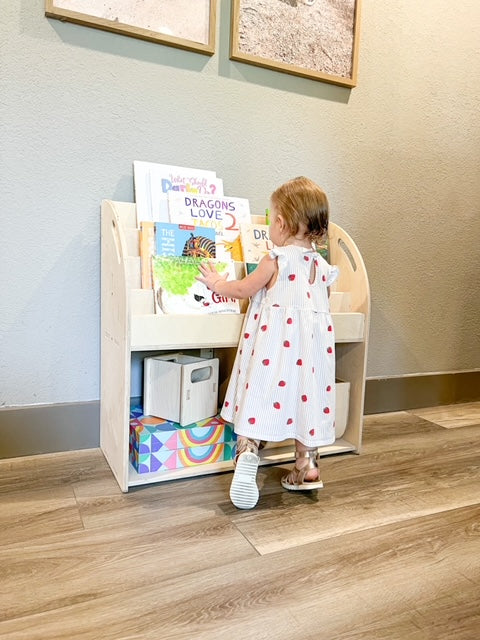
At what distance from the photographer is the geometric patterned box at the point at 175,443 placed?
3.79 ft

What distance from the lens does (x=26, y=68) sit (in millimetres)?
1217

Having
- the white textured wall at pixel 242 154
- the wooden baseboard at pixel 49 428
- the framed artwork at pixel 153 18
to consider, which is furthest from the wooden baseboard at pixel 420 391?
the framed artwork at pixel 153 18

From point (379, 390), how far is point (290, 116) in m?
1.05

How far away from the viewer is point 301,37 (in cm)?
153

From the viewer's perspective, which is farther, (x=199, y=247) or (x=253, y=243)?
(x=253, y=243)

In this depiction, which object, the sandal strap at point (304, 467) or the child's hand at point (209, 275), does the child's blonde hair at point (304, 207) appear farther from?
the sandal strap at point (304, 467)

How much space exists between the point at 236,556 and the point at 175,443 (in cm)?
37

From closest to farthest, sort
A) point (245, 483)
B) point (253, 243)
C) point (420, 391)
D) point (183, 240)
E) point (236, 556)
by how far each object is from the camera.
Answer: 1. point (236, 556)
2. point (245, 483)
3. point (183, 240)
4. point (253, 243)
5. point (420, 391)

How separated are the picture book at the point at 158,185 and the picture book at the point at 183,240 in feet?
0.31

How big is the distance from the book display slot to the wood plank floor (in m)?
0.07

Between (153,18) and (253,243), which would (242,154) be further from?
(153,18)

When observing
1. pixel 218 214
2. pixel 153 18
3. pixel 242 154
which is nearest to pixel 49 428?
pixel 218 214

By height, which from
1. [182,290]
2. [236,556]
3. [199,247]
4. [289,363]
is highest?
[199,247]

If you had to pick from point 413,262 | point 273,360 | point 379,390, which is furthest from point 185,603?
point 413,262
